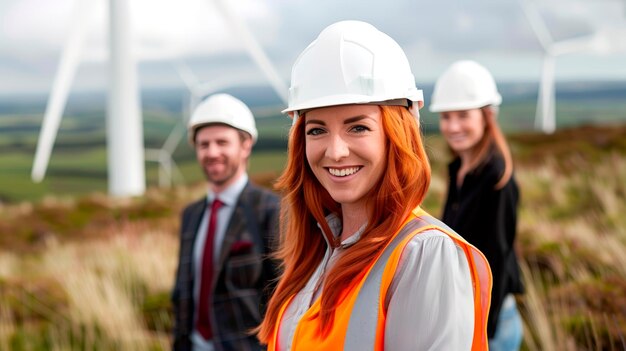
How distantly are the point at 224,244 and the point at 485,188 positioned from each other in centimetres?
148

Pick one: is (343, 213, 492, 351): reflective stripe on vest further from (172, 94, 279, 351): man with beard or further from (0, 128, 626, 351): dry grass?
(172, 94, 279, 351): man with beard

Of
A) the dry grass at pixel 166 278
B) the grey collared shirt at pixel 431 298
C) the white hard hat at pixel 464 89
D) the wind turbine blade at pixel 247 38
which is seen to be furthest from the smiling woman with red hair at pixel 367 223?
the wind turbine blade at pixel 247 38

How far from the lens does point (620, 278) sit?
23.0 feet

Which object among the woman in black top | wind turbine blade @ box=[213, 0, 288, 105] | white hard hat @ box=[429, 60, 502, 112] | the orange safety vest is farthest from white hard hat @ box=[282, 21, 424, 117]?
wind turbine blade @ box=[213, 0, 288, 105]

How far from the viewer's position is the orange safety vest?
1.90 m

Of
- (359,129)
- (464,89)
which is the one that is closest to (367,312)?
(359,129)

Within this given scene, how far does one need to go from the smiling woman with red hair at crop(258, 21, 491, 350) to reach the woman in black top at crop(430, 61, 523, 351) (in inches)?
76.6

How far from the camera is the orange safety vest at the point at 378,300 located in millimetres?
1901

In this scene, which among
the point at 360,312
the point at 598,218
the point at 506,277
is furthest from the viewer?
the point at 598,218

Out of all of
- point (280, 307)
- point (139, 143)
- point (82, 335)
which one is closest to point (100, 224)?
point (139, 143)

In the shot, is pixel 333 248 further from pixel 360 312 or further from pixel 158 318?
pixel 158 318

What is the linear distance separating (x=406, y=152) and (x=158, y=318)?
6.50 metres

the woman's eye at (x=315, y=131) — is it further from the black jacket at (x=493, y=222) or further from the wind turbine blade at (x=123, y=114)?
the wind turbine blade at (x=123, y=114)

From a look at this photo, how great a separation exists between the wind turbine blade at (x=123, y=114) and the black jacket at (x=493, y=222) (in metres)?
20.1
